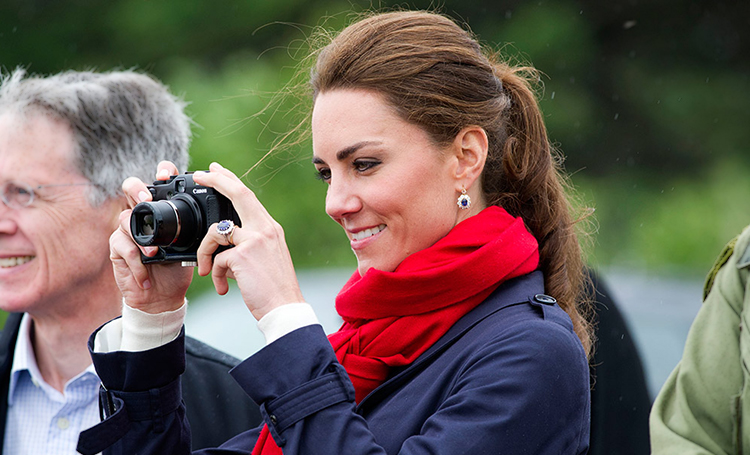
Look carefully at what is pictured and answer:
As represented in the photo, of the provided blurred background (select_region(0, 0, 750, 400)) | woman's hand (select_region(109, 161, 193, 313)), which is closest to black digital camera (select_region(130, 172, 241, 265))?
woman's hand (select_region(109, 161, 193, 313))

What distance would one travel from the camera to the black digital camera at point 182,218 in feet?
6.49

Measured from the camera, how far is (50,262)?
2807 millimetres

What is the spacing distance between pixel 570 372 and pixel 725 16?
7225 millimetres

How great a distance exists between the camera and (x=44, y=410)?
2803mm

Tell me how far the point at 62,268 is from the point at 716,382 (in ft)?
6.30

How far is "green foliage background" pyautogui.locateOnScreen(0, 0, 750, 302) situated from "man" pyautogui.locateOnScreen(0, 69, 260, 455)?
13.6 ft

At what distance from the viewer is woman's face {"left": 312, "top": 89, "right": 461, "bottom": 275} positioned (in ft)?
6.40

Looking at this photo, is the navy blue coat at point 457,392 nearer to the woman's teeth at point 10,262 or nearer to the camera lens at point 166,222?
the camera lens at point 166,222

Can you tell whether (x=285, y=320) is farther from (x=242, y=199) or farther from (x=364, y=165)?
(x=364, y=165)

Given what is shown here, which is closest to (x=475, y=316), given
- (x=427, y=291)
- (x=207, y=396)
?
(x=427, y=291)

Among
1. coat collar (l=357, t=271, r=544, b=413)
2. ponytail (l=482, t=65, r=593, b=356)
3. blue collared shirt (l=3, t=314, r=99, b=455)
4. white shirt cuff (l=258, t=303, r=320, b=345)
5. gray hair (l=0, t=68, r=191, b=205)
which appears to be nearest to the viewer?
white shirt cuff (l=258, t=303, r=320, b=345)

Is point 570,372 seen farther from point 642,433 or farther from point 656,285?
point 656,285

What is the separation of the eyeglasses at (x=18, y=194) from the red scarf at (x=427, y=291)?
49.6 inches

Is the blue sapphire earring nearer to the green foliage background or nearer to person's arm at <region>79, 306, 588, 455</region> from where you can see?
person's arm at <region>79, 306, 588, 455</region>
